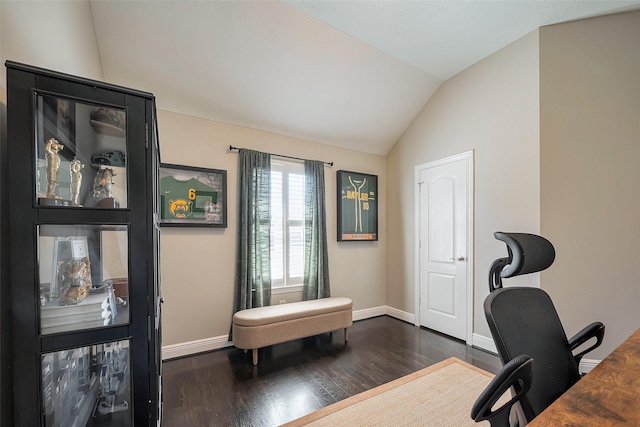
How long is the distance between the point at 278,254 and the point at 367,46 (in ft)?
8.57

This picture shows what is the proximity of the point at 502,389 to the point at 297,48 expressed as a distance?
2.95 metres

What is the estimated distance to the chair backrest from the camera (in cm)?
108

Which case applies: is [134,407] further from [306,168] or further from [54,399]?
[306,168]

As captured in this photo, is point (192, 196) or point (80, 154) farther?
point (192, 196)

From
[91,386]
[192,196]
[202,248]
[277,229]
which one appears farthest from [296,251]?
[91,386]

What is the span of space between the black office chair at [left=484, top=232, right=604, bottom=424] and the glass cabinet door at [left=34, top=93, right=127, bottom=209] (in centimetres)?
165

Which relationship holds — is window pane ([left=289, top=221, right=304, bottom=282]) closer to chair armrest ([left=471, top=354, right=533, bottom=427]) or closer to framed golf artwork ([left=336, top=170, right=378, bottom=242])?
framed golf artwork ([left=336, top=170, right=378, bottom=242])

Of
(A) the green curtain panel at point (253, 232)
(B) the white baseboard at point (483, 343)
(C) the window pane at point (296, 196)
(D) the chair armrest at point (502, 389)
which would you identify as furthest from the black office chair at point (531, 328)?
(C) the window pane at point (296, 196)

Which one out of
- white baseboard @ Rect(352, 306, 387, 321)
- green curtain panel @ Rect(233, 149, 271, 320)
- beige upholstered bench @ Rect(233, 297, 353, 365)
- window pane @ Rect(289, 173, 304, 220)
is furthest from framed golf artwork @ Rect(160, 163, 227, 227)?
white baseboard @ Rect(352, 306, 387, 321)

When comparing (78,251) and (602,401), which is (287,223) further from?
(602,401)

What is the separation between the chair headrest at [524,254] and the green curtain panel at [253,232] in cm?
250

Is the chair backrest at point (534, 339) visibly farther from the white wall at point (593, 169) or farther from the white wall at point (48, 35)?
the white wall at point (48, 35)

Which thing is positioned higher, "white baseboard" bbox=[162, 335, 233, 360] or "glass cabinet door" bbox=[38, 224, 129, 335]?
"glass cabinet door" bbox=[38, 224, 129, 335]

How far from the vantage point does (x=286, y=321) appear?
288cm
